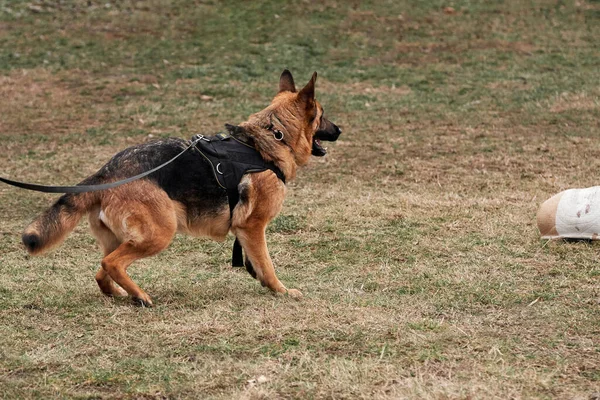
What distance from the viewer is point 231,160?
637cm

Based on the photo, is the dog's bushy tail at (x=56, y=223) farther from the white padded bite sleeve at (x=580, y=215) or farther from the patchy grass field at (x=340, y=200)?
the white padded bite sleeve at (x=580, y=215)

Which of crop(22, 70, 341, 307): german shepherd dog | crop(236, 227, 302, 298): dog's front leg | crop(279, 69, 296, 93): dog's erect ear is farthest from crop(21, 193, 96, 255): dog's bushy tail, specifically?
crop(279, 69, 296, 93): dog's erect ear

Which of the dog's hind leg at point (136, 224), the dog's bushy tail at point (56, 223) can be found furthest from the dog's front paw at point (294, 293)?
the dog's bushy tail at point (56, 223)

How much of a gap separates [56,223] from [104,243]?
0.44 m

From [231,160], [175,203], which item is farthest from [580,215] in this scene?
[175,203]

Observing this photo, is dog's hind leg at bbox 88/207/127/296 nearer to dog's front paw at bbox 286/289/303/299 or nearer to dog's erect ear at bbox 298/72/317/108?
dog's front paw at bbox 286/289/303/299

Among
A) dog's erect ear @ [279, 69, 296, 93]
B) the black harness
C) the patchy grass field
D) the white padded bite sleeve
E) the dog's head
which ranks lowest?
the patchy grass field

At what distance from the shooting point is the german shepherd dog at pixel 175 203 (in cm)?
601

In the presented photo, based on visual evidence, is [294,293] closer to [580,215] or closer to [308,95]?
[308,95]

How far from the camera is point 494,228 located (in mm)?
8539

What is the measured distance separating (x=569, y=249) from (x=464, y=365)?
3.17m

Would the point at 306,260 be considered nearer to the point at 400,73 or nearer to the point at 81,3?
the point at 400,73

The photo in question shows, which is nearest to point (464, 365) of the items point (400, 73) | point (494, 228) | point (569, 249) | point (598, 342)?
point (598, 342)

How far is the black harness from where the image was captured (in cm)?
631
